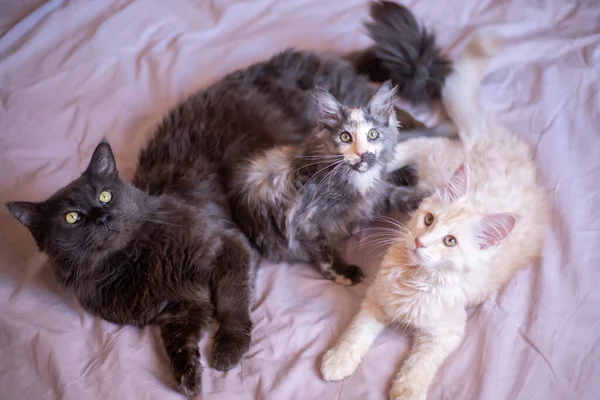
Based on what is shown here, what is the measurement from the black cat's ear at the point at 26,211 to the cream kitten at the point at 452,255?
41.9 inches

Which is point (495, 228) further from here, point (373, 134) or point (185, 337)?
point (185, 337)

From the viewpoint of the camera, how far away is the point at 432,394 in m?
1.48

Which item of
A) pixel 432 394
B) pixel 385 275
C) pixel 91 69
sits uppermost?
pixel 91 69

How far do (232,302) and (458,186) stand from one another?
87 centimetres

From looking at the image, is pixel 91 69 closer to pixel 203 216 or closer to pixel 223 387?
pixel 203 216

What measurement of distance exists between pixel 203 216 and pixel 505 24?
1772 mm

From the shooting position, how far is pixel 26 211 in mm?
1564

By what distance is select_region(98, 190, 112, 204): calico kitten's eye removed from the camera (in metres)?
1.64

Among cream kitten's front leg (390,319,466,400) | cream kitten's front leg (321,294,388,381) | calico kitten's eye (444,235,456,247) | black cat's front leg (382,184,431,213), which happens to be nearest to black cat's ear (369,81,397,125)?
black cat's front leg (382,184,431,213)

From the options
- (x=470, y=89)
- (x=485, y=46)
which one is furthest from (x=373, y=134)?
(x=485, y=46)

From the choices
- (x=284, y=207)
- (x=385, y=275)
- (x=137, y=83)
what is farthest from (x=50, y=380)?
(x=137, y=83)

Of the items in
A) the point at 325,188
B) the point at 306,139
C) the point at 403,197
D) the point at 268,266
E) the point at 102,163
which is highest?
the point at 102,163

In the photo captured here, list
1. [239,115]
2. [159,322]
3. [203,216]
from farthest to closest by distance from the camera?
[239,115] → [203,216] → [159,322]

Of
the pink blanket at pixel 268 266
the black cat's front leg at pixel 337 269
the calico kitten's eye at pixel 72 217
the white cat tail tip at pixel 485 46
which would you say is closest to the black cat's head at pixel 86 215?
the calico kitten's eye at pixel 72 217
